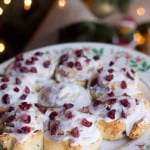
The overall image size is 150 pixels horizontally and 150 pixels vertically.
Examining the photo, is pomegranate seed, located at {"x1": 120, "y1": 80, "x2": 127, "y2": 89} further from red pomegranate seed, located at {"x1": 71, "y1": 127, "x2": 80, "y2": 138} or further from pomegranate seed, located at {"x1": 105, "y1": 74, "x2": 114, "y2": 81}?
red pomegranate seed, located at {"x1": 71, "y1": 127, "x2": 80, "y2": 138}

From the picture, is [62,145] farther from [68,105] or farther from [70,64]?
[70,64]

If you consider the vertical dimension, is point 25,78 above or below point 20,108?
above

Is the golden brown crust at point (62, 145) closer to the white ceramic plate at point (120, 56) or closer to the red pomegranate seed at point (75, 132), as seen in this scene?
the red pomegranate seed at point (75, 132)

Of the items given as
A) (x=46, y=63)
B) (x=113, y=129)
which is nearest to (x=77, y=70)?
(x=46, y=63)

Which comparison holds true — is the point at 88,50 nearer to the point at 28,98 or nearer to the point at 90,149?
the point at 28,98

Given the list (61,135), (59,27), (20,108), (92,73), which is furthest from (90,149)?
(59,27)

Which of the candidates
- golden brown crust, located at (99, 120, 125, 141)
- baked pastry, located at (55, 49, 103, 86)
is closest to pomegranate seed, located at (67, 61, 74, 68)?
baked pastry, located at (55, 49, 103, 86)

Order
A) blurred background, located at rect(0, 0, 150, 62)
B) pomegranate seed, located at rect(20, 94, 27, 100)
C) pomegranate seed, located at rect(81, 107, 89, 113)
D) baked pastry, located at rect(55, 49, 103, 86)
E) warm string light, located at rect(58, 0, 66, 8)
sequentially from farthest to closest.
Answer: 1. warm string light, located at rect(58, 0, 66, 8)
2. blurred background, located at rect(0, 0, 150, 62)
3. baked pastry, located at rect(55, 49, 103, 86)
4. pomegranate seed, located at rect(20, 94, 27, 100)
5. pomegranate seed, located at rect(81, 107, 89, 113)
